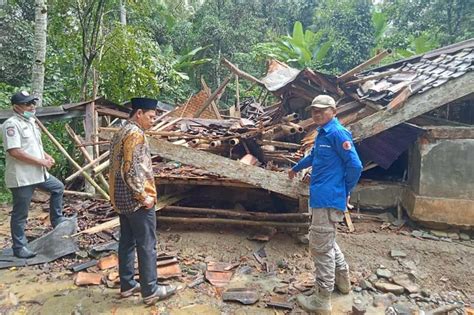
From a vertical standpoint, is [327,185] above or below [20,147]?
below

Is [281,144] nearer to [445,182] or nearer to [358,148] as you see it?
[358,148]

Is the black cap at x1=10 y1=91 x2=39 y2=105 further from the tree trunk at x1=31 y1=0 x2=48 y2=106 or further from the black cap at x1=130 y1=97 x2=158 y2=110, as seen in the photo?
the tree trunk at x1=31 y1=0 x2=48 y2=106

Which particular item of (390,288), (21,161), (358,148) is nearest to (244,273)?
(390,288)

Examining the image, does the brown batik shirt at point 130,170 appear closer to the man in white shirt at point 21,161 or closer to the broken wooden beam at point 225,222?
the man in white shirt at point 21,161

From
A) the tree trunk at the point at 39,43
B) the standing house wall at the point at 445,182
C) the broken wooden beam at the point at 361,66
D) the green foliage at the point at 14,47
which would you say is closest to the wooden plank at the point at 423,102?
the standing house wall at the point at 445,182

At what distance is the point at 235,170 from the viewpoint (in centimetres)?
418

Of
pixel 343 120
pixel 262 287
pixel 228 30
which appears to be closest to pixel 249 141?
pixel 343 120

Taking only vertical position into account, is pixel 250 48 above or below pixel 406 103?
above

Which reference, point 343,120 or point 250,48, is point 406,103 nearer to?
point 343,120

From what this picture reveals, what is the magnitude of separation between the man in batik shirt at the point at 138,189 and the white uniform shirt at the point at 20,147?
1584 millimetres

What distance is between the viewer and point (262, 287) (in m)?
3.73

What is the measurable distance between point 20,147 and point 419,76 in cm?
620

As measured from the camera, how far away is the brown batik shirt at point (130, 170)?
2.96 metres

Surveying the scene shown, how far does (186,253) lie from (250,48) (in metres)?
13.0
